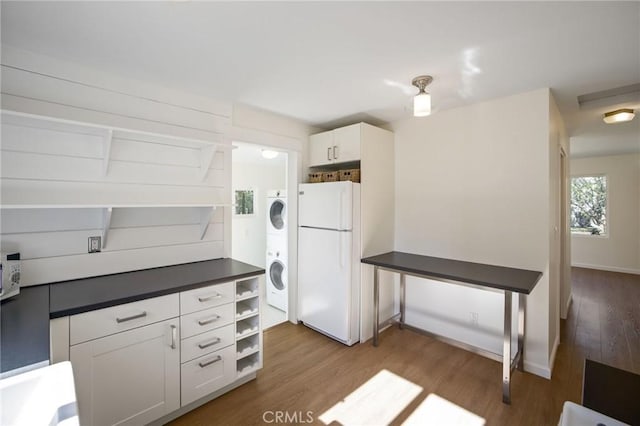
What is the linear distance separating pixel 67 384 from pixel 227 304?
1.07 m

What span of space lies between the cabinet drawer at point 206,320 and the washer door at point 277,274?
1623mm

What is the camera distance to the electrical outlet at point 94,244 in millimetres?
1886

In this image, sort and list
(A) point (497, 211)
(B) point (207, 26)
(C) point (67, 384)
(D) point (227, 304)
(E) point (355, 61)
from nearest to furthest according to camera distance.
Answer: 1. (C) point (67, 384)
2. (B) point (207, 26)
3. (E) point (355, 61)
4. (D) point (227, 304)
5. (A) point (497, 211)

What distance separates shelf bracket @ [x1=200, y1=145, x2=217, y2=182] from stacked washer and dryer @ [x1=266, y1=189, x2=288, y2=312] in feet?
4.20

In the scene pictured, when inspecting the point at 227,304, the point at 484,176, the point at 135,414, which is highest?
the point at 484,176

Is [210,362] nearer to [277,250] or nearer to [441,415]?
[441,415]

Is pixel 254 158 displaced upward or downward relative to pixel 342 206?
upward

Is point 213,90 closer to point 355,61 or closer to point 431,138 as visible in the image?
point 355,61

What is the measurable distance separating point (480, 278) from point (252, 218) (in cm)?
377

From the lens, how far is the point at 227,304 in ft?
6.41

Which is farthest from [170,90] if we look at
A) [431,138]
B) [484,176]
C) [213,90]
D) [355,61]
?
[484,176]

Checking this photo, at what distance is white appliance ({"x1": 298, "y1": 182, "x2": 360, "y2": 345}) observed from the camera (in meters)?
2.68

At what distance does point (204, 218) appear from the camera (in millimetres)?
2385

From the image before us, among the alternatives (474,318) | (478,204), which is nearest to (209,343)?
(474,318)
